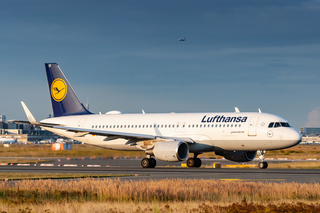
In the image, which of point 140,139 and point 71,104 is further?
point 71,104

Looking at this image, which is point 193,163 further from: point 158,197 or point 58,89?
point 158,197

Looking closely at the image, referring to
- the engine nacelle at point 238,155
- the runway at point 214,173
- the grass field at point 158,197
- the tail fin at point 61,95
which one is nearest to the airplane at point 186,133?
the engine nacelle at point 238,155

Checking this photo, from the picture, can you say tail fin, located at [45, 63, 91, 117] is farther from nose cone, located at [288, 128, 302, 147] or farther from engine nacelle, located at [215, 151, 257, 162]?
nose cone, located at [288, 128, 302, 147]

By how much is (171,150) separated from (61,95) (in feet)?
58.6

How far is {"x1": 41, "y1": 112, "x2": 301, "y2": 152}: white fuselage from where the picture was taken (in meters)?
37.3

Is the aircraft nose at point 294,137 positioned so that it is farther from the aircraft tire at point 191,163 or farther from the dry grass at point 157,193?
the dry grass at point 157,193

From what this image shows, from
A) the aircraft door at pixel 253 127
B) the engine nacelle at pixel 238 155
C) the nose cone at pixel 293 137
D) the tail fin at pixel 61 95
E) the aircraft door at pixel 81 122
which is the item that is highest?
the tail fin at pixel 61 95

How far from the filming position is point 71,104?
49.8 m

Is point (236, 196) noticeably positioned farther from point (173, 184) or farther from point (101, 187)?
point (101, 187)

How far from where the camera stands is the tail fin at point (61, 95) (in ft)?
163

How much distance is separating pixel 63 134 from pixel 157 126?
11078 mm

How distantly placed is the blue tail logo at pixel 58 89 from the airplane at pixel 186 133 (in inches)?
102

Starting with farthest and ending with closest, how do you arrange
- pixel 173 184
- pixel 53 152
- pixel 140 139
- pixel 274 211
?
pixel 53 152
pixel 140 139
pixel 173 184
pixel 274 211

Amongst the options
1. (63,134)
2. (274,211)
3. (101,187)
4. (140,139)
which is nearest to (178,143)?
(140,139)
